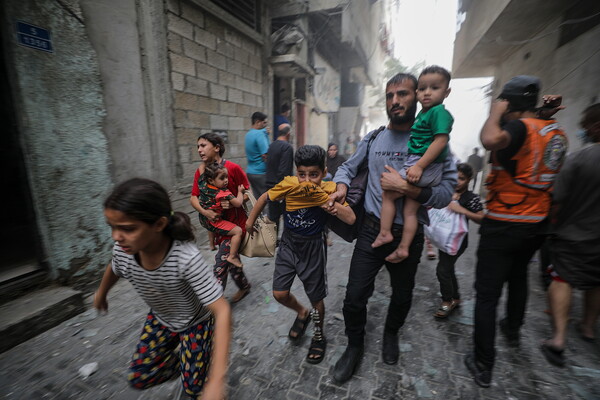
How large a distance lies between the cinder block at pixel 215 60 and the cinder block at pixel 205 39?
108 millimetres

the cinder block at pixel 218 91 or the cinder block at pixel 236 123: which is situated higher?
the cinder block at pixel 218 91

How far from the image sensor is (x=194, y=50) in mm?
4988

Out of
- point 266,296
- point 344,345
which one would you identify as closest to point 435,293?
point 344,345

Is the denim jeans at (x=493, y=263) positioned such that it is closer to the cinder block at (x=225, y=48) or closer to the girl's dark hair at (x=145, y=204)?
the girl's dark hair at (x=145, y=204)

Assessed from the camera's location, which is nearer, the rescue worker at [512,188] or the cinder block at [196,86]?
the rescue worker at [512,188]

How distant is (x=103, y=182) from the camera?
11.7ft

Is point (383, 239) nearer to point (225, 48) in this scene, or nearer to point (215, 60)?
point (215, 60)

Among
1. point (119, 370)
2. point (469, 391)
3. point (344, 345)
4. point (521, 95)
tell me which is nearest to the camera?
point (521, 95)

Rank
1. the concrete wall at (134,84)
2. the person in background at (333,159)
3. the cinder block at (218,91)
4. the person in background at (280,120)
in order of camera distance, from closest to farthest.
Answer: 1. the concrete wall at (134,84)
2. the cinder block at (218,91)
3. the person in background at (333,159)
4. the person in background at (280,120)

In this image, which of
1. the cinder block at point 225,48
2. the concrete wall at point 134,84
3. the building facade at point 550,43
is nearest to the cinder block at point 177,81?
the concrete wall at point 134,84

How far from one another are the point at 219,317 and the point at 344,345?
172 centimetres

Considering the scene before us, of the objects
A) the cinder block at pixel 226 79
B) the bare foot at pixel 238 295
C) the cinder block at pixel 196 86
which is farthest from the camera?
the cinder block at pixel 226 79

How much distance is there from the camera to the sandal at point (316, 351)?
2379 mm

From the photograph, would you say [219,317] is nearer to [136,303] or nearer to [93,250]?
[136,303]
